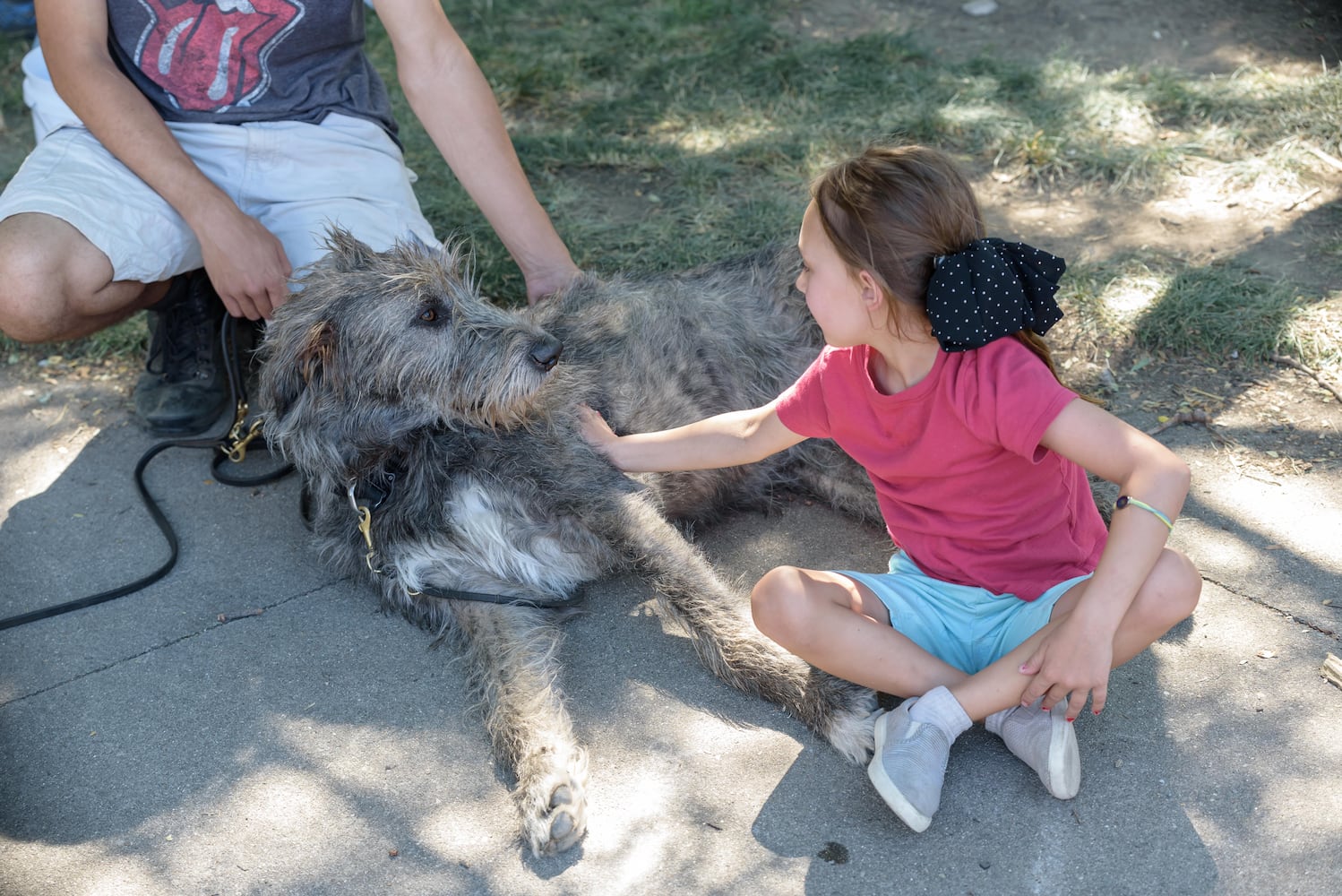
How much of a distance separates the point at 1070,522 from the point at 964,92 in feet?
13.6

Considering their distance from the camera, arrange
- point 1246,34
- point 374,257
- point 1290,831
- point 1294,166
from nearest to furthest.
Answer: point 1290,831, point 374,257, point 1294,166, point 1246,34

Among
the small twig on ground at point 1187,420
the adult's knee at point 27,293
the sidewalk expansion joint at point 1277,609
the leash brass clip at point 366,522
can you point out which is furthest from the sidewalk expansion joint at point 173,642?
the small twig on ground at point 1187,420

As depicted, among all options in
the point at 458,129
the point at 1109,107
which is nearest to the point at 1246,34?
the point at 1109,107

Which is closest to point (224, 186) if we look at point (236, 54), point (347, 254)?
point (236, 54)

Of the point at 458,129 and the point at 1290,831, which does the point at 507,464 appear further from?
the point at 1290,831

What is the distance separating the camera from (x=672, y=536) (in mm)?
3615

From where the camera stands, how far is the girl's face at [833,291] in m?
2.75

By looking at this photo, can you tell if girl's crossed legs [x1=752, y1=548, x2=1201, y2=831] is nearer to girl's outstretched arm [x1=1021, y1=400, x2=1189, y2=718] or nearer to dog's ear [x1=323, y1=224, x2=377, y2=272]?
A: girl's outstretched arm [x1=1021, y1=400, x2=1189, y2=718]

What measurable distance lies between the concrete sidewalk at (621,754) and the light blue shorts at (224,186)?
123cm

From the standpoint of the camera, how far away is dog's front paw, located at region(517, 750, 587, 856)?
282 cm

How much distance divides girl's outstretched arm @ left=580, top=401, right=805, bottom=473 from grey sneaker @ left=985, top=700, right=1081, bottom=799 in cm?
97

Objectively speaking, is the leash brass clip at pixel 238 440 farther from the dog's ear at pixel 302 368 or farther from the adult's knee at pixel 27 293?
the dog's ear at pixel 302 368

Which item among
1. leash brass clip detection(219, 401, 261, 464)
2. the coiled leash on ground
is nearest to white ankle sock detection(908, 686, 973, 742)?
the coiled leash on ground

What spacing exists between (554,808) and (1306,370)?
3.36 meters
